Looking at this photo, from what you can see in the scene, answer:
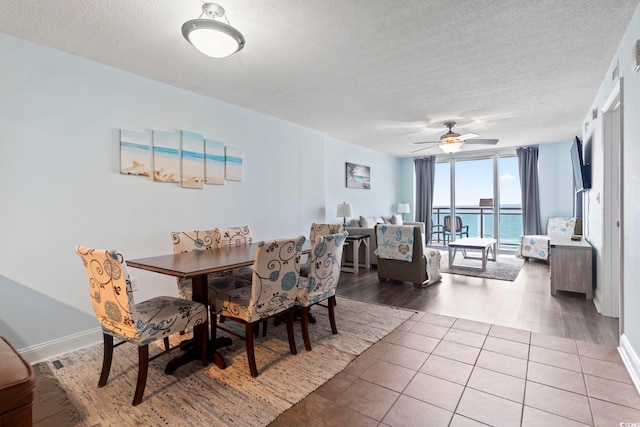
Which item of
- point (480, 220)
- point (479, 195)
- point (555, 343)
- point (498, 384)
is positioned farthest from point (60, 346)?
point (479, 195)

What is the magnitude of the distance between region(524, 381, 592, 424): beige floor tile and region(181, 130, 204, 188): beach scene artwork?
11.6ft

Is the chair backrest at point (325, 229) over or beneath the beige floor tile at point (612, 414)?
over

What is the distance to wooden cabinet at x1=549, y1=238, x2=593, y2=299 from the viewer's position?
367 centimetres

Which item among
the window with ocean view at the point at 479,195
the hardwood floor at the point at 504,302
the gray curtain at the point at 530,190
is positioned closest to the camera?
the hardwood floor at the point at 504,302

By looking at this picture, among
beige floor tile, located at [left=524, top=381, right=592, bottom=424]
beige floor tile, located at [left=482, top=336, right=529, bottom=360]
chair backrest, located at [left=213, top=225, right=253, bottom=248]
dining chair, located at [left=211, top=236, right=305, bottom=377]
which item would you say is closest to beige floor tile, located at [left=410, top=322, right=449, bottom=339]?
beige floor tile, located at [left=482, top=336, right=529, bottom=360]

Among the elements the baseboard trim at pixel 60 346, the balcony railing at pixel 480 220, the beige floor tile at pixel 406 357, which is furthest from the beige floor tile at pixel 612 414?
the balcony railing at pixel 480 220

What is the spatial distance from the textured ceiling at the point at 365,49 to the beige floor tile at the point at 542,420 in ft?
8.33

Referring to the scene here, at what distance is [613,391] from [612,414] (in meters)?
0.29

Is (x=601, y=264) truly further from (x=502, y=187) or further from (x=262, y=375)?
(x=502, y=187)

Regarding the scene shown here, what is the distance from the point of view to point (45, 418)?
1.72m

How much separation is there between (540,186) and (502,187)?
78 centimetres

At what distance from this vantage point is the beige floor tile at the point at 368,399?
1.77 metres

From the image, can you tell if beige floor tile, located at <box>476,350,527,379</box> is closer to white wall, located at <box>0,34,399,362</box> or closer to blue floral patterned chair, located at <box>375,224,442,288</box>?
blue floral patterned chair, located at <box>375,224,442,288</box>

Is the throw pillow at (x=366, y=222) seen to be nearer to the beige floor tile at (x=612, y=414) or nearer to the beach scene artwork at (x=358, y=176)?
the beach scene artwork at (x=358, y=176)
